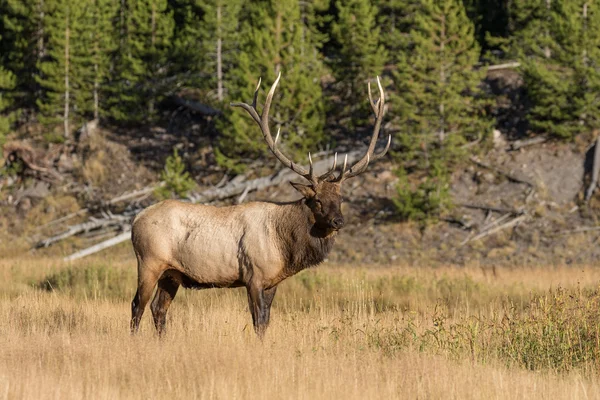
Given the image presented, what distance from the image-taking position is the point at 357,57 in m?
28.9

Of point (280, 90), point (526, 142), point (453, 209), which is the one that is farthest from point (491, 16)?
point (453, 209)

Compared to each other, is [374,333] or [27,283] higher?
[374,333]

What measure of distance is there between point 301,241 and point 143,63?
2586 centimetres

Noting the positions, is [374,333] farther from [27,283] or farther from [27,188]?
[27,188]

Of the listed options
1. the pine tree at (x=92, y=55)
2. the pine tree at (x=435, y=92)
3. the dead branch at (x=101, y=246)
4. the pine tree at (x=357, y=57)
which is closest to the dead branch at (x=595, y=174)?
the pine tree at (x=435, y=92)

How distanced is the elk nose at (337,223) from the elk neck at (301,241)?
37 cm

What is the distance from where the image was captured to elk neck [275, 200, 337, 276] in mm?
9039

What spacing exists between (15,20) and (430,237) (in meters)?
20.5

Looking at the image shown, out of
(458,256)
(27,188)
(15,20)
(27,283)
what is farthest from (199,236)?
(15,20)

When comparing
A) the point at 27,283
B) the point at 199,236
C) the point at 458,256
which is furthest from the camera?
the point at 458,256

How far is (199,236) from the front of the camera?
9.13 metres

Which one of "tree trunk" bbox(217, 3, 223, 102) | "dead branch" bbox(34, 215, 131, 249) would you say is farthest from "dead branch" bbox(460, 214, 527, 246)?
"tree trunk" bbox(217, 3, 223, 102)

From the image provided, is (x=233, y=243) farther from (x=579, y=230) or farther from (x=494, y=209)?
(x=494, y=209)

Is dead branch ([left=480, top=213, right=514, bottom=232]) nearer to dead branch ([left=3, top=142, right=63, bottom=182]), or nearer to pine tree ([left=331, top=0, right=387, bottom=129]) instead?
pine tree ([left=331, top=0, right=387, bottom=129])
